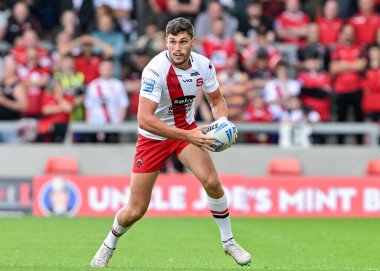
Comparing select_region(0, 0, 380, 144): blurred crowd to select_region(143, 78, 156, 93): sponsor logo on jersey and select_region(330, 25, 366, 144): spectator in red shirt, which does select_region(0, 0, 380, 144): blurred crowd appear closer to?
select_region(330, 25, 366, 144): spectator in red shirt

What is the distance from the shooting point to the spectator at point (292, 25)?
20.7m

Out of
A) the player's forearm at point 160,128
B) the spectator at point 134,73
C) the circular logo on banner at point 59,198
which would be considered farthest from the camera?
the spectator at point 134,73

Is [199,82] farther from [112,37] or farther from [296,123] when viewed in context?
[112,37]

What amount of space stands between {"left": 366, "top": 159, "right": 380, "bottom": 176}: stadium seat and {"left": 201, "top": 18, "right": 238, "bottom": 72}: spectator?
3295 millimetres

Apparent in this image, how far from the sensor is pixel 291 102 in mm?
18812

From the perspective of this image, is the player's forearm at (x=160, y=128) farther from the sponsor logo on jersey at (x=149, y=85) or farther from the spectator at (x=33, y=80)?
the spectator at (x=33, y=80)

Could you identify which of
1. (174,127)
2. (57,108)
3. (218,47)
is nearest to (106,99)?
(57,108)

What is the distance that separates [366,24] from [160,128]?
11.9 meters

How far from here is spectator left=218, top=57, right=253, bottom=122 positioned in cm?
1873

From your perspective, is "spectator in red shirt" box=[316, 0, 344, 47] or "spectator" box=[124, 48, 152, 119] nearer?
"spectator" box=[124, 48, 152, 119]

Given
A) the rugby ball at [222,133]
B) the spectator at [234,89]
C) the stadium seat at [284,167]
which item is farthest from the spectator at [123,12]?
the rugby ball at [222,133]

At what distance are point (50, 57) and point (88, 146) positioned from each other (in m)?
2.08

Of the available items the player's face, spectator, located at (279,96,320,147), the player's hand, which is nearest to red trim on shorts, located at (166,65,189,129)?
the player's face

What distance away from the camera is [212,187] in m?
9.76
